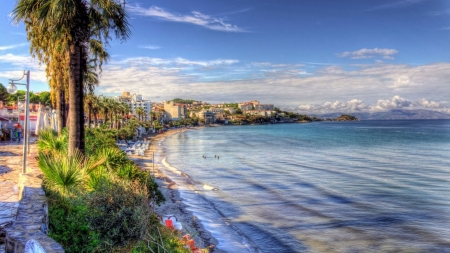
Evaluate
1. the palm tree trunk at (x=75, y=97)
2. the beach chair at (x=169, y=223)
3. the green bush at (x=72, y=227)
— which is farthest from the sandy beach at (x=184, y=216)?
the green bush at (x=72, y=227)

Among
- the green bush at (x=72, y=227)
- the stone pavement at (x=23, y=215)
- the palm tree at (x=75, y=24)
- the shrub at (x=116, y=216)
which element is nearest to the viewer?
the stone pavement at (x=23, y=215)

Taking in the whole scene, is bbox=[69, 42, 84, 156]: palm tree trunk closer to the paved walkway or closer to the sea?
the paved walkway

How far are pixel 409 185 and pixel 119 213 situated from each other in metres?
23.6

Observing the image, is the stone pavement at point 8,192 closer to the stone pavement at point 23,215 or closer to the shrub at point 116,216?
the stone pavement at point 23,215

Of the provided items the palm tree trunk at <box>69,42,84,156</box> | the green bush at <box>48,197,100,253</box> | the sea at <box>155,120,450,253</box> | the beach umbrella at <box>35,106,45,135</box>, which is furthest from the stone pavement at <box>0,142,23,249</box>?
the beach umbrella at <box>35,106,45,135</box>

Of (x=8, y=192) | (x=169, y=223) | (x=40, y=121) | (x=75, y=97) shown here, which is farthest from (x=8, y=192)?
(x=40, y=121)

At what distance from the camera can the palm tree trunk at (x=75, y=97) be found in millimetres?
11523

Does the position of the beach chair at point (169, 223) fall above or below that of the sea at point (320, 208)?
above

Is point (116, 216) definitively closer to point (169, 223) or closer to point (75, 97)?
point (169, 223)

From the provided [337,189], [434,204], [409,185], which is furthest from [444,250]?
[409,185]

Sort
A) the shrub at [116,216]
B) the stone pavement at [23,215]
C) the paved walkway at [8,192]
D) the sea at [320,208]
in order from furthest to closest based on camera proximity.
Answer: the sea at [320,208]
the shrub at [116,216]
the paved walkway at [8,192]
the stone pavement at [23,215]

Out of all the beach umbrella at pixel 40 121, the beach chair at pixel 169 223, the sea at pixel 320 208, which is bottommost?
the sea at pixel 320 208

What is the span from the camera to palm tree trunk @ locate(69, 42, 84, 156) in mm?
Answer: 11523

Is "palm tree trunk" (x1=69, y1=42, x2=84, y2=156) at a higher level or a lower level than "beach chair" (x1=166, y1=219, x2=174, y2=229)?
higher
